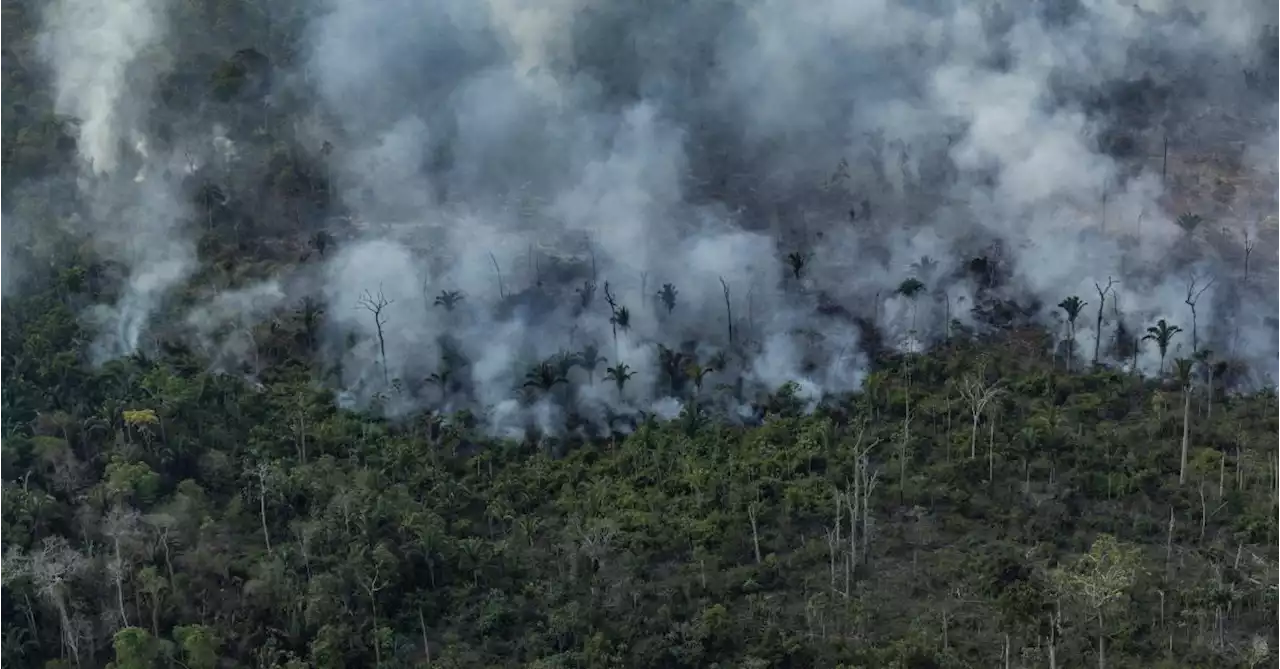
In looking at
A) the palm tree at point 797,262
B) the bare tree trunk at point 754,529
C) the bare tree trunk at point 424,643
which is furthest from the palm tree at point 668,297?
the bare tree trunk at point 424,643

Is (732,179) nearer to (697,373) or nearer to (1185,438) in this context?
(697,373)

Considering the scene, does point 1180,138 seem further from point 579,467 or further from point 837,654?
point 837,654

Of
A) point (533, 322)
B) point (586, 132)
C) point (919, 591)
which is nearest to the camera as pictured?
point (919, 591)

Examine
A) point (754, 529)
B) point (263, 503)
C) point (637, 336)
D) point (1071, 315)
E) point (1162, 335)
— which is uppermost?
point (1071, 315)

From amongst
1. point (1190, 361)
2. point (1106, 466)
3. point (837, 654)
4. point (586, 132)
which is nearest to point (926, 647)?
point (837, 654)

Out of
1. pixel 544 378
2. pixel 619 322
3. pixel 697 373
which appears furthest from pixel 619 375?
pixel 619 322

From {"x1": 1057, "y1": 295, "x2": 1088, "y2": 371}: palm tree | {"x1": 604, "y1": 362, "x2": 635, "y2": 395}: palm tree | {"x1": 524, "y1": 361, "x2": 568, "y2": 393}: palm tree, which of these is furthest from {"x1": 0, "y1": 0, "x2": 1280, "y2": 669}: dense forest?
{"x1": 604, "y1": 362, "x2": 635, "y2": 395}: palm tree
